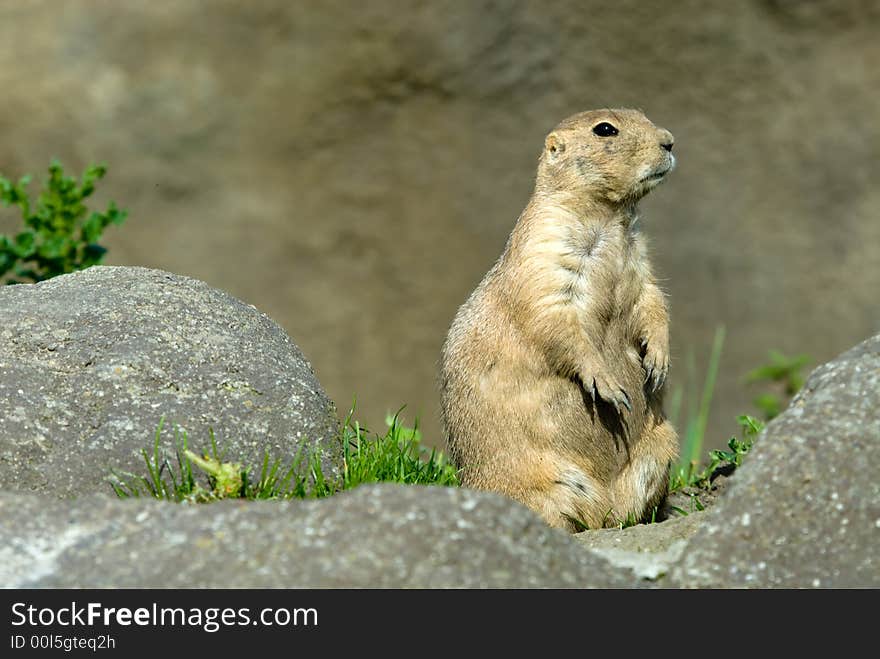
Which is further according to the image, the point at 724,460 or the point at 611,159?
the point at 724,460

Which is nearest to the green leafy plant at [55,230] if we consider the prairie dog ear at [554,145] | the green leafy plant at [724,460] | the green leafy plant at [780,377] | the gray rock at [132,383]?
the gray rock at [132,383]

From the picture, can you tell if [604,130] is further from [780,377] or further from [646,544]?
[780,377]

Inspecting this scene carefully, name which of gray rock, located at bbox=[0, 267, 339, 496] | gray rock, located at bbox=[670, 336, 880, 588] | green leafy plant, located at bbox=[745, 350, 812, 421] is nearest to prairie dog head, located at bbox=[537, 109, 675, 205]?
gray rock, located at bbox=[0, 267, 339, 496]

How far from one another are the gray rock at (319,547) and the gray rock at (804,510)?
13.8 inches

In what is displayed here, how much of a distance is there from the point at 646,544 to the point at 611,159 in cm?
246

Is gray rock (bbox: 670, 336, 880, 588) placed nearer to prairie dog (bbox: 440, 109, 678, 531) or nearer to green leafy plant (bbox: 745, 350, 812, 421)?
prairie dog (bbox: 440, 109, 678, 531)

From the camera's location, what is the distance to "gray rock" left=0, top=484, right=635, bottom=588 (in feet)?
13.8

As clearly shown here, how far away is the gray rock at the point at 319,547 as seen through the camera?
→ 4.19m

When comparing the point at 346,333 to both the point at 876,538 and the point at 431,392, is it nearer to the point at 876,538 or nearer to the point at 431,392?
the point at 431,392

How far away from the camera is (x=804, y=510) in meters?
4.51

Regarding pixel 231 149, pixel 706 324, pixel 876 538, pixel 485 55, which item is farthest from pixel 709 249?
pixel 876 538

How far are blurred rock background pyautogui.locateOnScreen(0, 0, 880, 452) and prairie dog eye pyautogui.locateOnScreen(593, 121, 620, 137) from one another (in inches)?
166

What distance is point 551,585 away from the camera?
4219 millimetres

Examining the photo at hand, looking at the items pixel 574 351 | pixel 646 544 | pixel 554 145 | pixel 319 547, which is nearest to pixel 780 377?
pixel 554 145
